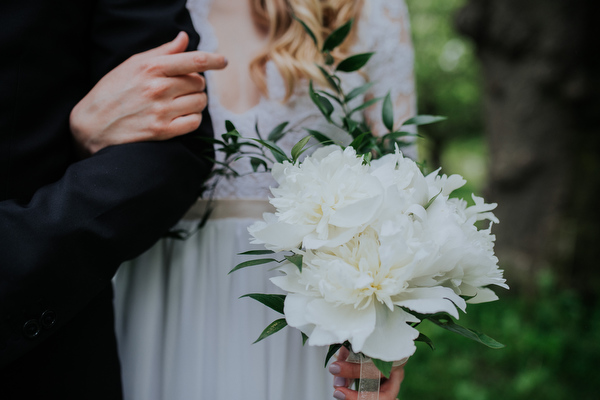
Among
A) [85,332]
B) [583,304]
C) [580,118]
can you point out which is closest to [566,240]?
[583,304]

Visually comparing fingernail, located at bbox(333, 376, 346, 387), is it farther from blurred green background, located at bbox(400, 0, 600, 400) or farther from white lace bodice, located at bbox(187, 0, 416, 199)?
blurred green background, located at bbox(400, 0, 600, 400)

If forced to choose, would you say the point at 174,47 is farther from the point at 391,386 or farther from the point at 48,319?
the point at 391,386

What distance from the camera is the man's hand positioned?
1162mm

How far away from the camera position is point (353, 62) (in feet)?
4.54

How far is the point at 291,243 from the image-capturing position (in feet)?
3.03

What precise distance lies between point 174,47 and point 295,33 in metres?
0.54

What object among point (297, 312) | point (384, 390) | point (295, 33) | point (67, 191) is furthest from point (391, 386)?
point (295, 33)

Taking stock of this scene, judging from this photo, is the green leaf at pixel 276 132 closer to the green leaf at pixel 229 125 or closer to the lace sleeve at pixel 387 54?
the green leaf at pixel 229 125

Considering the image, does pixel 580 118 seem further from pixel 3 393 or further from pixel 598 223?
pixel 3 393

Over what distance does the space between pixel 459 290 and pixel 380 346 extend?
233mm

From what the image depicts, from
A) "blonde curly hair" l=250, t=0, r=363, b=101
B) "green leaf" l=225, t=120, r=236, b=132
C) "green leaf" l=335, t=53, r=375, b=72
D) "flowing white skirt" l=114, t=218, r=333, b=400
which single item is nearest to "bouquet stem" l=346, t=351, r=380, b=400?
"flowing white skirt" l=114, t=218, r=333, b=400

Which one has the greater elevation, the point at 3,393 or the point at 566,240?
the point at 566,240

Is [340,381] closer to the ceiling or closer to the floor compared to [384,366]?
closer to the floor

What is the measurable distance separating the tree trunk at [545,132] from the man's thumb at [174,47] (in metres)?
4.14
